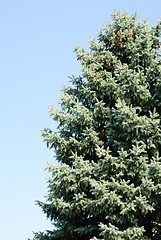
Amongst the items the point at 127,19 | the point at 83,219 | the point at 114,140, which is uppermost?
the point at 127,19

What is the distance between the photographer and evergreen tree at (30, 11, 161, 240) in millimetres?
8609

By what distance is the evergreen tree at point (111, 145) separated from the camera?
8.61m

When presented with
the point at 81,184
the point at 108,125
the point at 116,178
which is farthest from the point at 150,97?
the point at 81,184

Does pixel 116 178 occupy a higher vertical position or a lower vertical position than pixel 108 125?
lower

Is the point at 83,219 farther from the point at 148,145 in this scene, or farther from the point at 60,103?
the point at 60,103

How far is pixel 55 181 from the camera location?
32.8ft

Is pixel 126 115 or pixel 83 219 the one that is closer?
pixel 126 115

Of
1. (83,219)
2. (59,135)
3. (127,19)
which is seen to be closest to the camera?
(83,219)

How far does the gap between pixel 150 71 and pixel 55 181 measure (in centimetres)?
533

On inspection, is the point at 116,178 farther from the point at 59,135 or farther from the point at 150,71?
the point at 150,71

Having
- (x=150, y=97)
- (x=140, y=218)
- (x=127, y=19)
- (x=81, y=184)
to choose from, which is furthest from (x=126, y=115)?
(x=127, y=19)

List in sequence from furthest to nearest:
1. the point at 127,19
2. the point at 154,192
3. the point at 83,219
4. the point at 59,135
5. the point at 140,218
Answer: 1. the point at 127,19
2. the point at 59,135
3. the point at 83,219
4. the point at 140,218
5. the point at 154,192

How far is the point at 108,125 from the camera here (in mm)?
10438

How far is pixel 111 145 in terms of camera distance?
10.6 m
